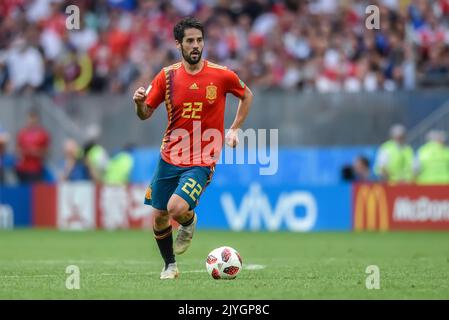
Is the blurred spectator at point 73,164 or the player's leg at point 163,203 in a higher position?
the blurred spectator at point 73,164

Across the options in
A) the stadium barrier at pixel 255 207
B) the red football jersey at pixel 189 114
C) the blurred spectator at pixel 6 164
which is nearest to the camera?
the red football jersey at pixel 189 114

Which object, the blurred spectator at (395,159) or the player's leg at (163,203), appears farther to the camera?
the blurred spectator at (395,159)

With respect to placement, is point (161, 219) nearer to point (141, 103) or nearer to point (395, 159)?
point (141, 103)

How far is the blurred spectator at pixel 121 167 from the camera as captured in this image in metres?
24.3

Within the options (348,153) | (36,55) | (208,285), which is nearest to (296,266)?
(208,285)

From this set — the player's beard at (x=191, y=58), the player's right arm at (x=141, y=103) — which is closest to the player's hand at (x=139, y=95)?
the player's right arm at (x=141, y=103)

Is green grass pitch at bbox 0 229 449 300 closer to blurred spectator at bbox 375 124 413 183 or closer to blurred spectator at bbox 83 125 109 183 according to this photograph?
blurred spectator at bbox 375 124 413 183

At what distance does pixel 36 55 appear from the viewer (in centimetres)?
2595

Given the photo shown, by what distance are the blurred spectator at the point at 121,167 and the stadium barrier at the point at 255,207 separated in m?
0.37

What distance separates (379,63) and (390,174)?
8.40 feet

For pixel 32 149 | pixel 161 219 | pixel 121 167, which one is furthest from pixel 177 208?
pixel 32 149

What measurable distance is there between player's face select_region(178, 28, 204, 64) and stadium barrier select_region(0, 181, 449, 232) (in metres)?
11.4

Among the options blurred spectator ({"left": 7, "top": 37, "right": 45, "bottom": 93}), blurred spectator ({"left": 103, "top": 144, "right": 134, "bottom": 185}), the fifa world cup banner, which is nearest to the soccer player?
the fifa world cup banner

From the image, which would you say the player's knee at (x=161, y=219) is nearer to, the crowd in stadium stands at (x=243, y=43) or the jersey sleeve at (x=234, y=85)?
the jersey sleeve at (x=234, y=85)
